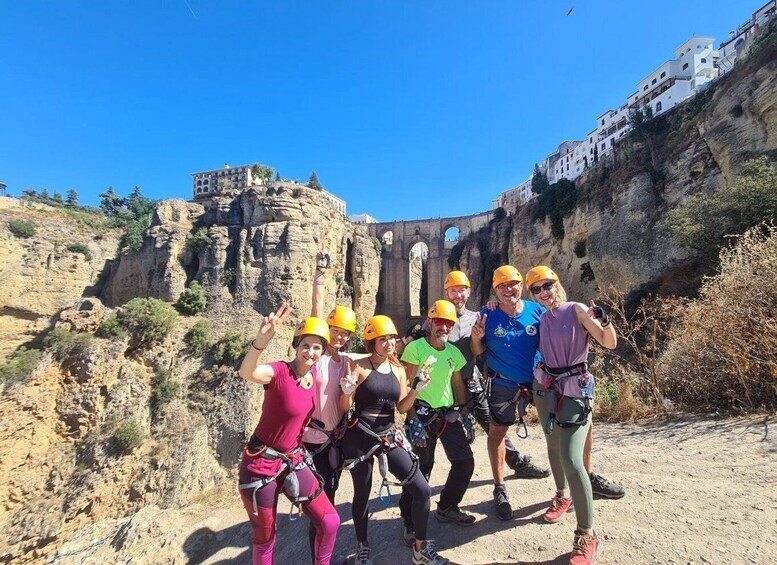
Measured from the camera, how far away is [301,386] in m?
2.67

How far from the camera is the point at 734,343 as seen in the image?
463cm

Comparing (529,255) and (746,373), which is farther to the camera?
(529,255)

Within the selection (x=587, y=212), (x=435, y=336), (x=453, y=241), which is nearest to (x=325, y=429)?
(x=435, y=336)

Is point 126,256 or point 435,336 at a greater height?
point 126,256

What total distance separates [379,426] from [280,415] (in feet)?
2.29

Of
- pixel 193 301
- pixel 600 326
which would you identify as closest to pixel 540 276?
pixel 600 326

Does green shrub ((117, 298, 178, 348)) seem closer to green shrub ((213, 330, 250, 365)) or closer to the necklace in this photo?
green shrub ((213, 330, 250, 365))

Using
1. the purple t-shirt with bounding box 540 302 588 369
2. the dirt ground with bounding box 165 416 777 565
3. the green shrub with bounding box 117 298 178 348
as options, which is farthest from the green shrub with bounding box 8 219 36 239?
the purple t-shirt with bounding box 540 302 588 369

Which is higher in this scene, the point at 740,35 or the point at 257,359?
the point at 740,35

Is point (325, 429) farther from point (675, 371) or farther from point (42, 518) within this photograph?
point (42, 518)

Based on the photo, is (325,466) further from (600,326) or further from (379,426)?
(600,326)

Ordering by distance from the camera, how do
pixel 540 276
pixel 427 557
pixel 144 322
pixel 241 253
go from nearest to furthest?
pixel 427 557, pixel 540 276, pixel 144 322, pixel 241 253

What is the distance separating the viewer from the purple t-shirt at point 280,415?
2.58 metres

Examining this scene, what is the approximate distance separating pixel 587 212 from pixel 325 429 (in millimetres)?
20848
